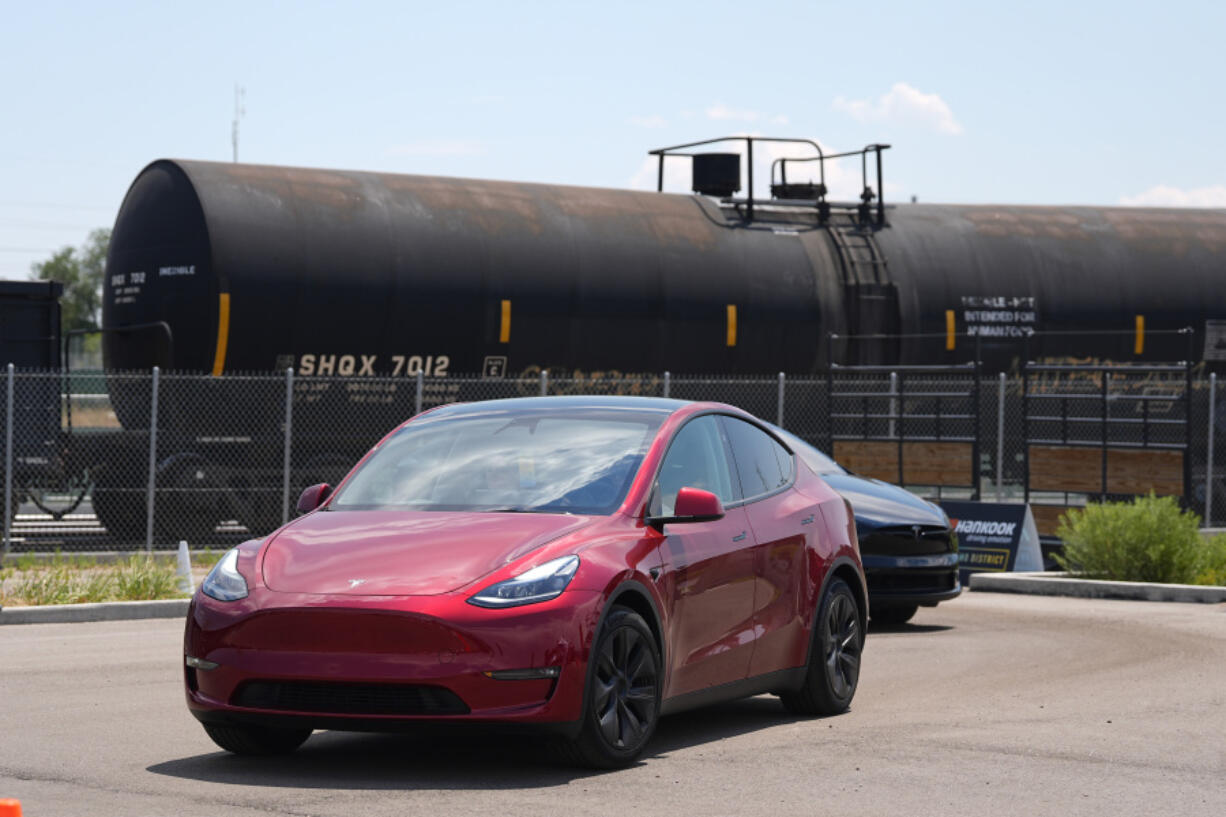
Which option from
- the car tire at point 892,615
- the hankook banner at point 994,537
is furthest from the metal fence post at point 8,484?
the hankook banner at point 994,537

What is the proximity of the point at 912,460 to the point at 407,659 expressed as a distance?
14.9 metres

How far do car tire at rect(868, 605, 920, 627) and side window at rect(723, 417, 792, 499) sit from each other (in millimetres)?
5144

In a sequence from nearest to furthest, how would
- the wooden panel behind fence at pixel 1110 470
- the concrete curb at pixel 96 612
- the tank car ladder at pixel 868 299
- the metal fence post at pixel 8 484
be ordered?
the concrete curb at pixel 96 612 → the metal fence post at pixel 8 484 → the wooden panel behind fence at pixel 1110 470 → the tank car ladder at pixel 868 299

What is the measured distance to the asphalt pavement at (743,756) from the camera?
6.86m

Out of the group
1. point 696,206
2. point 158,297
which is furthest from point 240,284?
point 696,206

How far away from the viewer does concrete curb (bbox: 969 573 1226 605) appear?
1645 cm

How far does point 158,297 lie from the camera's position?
67.6ft

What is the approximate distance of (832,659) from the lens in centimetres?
938

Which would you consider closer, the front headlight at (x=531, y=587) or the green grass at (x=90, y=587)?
the front headlight at (x=531, y=587)

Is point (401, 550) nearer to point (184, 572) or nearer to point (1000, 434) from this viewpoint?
point (184, 572)

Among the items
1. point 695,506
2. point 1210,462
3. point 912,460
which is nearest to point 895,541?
point 695,506

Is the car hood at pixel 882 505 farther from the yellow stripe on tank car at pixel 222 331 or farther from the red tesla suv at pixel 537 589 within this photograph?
the yellow stripe on tank car at pixel 222 331

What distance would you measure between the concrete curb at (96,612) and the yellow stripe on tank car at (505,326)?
24.8 feet

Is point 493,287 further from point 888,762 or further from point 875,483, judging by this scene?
point 888,762
